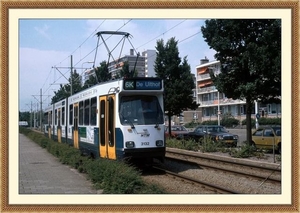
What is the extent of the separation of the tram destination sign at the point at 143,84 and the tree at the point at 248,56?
7172 mm

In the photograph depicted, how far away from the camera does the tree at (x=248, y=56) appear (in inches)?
763

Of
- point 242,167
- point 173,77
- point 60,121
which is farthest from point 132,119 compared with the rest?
point 173,77

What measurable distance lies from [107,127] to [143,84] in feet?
6.93

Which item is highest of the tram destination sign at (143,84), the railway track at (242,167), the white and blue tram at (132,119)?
the tram destination sign at (143,84)

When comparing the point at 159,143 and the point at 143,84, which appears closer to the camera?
the point at 143,84

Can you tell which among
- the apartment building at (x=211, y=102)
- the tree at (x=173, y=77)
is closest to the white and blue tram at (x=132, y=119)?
the tree at (x=173, y=77)

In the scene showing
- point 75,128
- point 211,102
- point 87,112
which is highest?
point 211,102

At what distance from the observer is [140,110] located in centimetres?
1423

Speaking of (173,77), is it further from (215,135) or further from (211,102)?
(211,102)

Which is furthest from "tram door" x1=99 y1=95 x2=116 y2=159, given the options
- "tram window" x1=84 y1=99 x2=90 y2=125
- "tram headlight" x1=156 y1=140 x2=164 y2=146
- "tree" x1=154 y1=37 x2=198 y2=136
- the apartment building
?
the apartment building

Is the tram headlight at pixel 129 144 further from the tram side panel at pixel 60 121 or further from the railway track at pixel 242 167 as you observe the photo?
the tram side panel at pixel 60 121

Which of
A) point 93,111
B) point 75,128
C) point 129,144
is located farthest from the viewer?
point 75,128

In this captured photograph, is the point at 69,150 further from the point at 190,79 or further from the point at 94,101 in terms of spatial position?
the point at 190,79

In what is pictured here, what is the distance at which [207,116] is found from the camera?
3511 inches
